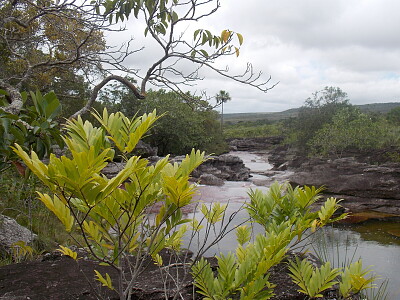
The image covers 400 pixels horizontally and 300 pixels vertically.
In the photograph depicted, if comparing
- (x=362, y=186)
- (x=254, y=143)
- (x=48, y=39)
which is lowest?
(x=254, y=143)

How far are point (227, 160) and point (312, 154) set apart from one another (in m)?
7.09

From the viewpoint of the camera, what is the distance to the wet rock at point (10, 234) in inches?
164

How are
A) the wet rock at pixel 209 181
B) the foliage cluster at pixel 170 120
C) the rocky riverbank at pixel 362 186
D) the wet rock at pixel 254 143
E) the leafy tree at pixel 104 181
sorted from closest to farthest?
the leafy tree at pixel 104 181
the rocky riverbank at pixel 362 186
the wet rock at pixel 209 181
the foliage cluster at pixel 170 120
the wet rock at pixel 254 143

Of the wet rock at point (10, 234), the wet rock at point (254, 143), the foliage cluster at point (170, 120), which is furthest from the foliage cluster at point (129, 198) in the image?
the wet rock at point (254, 143)

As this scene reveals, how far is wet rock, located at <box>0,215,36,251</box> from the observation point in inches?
164

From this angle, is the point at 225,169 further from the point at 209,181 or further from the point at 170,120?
the point at 170,120

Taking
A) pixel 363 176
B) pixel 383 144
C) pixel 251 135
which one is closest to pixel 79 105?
pixel 363 176

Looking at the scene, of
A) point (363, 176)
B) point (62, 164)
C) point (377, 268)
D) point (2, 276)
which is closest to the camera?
point (62, 164)

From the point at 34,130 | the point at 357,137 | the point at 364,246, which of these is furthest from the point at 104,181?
the point at 357,137

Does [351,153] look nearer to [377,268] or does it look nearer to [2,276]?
[377,268]

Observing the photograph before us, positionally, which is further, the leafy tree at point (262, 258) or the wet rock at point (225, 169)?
the wet rock at point (225, 169)

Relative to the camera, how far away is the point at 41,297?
244 centimetres

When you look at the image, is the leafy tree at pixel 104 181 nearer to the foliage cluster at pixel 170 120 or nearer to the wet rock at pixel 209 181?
the wet rock at pixel 209 181

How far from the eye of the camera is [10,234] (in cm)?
429
